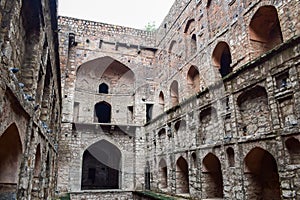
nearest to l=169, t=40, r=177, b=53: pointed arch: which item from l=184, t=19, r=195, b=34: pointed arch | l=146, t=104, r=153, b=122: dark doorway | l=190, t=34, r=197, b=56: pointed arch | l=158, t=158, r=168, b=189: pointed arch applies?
l=184, t=19, r=195, b=34: pointed arch

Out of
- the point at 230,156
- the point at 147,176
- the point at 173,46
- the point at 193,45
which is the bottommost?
the point at 147,176

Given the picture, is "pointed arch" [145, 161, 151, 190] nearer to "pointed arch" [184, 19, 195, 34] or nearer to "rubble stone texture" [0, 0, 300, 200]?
"rubble stone texture" [0, 0, 300, 200]

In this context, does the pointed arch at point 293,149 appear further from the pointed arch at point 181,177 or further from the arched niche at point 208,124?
the pointed arch at point 181,177

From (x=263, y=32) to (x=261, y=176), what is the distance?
12.5 ft

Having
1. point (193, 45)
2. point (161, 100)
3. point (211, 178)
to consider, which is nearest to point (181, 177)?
point (211, 178)

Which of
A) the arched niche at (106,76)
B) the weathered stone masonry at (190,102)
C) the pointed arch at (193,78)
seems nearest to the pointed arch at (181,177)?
the weathered stone masonry at (190,102)

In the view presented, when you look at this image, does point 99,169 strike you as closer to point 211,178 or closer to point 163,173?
point 163,173

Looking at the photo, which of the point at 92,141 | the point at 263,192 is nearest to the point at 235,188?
the point at 263,192

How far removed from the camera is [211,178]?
8.00m

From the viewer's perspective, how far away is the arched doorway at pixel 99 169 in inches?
629

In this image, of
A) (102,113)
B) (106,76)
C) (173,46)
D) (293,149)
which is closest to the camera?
(293,149)

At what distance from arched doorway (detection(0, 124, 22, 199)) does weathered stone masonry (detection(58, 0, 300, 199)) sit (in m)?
4.55

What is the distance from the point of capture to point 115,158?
1550cm

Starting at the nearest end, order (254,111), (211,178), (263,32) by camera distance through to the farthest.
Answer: (254,111), (263,32), (211,178)
